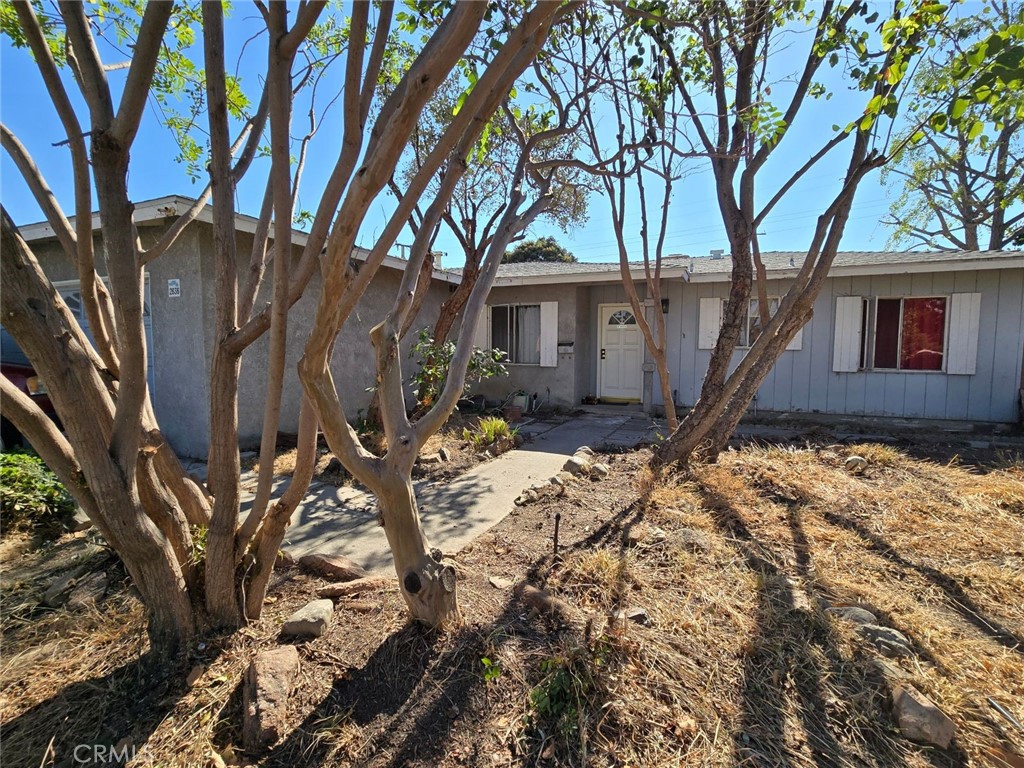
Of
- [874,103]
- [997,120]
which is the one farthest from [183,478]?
[997,120]

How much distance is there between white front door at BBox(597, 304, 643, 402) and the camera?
9727 millimetres

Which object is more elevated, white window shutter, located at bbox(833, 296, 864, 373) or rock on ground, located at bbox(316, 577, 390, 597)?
white window shutter, located at bbox(833, 296, 864, 373)

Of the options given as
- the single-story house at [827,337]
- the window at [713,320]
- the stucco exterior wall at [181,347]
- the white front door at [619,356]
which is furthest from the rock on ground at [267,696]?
the white front door at [619,356]

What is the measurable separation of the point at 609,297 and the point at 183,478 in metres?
8.70

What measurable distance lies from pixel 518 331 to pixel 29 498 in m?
8.01

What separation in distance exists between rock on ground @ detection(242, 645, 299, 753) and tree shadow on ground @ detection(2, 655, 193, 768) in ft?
1.03

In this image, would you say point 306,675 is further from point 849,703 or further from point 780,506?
point 780,506

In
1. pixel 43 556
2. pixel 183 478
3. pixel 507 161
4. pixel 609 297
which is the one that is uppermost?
pixel 507 161

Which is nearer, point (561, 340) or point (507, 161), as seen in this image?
point (507, 161)

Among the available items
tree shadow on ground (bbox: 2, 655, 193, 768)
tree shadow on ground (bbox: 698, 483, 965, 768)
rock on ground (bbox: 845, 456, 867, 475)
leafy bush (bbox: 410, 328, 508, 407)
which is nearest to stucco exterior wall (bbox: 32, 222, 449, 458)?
leafy bush (bbox: 410, 328, 508, 407)

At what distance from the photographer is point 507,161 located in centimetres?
801

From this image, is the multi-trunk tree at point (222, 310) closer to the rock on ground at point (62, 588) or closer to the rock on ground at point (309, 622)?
the rock on ground at point (309, 622)

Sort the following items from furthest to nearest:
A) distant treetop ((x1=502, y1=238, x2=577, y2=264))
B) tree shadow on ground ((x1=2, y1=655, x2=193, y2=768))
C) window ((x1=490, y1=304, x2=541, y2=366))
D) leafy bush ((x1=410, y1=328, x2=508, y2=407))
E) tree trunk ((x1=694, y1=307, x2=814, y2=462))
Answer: distant treetop ((x1=502, y1=238, x2=577, y2=264)) → window ((x1=490, y1=304, x2=541, y2=366)) → leafy bush ((x1=410, y1=328, x2=508, y2=407)) → tree trunk ((x1=694, y1=307, x2=814, y2=462)) → tree shadow on ground ((x1=2, y1=655, x2=193, y2=768))

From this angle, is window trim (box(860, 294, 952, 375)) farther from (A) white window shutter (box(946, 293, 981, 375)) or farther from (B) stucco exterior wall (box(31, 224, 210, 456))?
(B) stucco exterior wall (box(31, 224, 210, 456))
